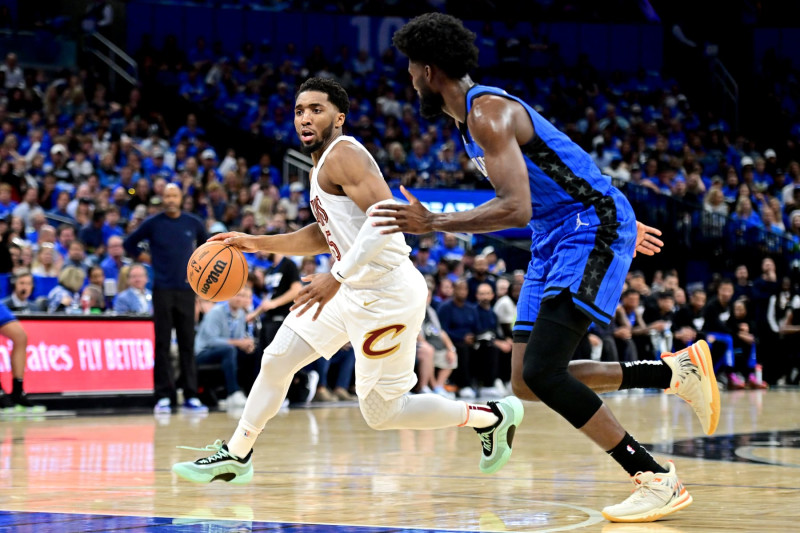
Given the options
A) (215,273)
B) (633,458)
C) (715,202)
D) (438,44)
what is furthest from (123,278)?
(715,202)

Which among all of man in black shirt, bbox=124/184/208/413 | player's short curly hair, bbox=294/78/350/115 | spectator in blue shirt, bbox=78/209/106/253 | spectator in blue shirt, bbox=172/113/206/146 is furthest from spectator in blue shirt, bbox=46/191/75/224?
player's short curly hair, bbox=294/78/350/115

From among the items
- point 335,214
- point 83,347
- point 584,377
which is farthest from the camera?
point 83,347

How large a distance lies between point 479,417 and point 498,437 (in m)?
0.15

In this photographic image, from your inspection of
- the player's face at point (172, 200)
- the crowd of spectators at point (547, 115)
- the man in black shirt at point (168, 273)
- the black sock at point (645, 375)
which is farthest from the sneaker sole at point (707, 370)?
the crowd of spectators at point (547, 115)

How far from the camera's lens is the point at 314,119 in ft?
17.3

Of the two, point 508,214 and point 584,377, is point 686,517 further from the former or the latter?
point 508,214

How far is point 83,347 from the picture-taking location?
36.6 feet

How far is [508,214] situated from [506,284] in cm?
1110

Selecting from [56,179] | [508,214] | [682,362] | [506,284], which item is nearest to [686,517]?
[682,362]

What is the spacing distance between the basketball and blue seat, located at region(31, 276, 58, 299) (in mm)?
7357

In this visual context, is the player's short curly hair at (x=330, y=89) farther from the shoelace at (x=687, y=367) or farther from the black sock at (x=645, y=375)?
the shoelace at (x=687, y=367)

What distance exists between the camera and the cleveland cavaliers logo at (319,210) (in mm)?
5203

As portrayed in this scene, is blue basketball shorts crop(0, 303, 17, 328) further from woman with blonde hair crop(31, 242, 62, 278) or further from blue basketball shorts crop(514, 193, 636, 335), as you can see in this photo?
blue basketball shorts crop(514, 193, 636, 335)

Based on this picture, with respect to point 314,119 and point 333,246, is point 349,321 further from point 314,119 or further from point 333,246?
point 314,119
